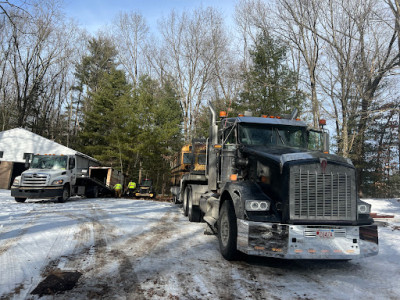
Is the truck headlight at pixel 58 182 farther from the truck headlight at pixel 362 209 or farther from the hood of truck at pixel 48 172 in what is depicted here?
the truck headlight at pixel 362 209

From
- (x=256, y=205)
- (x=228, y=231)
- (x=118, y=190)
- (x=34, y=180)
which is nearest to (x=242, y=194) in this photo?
(x=256, y=205)

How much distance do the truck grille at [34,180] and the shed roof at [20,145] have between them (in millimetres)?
11356

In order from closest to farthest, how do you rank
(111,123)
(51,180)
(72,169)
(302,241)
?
1. (302,241)
2. (51,180)
3. (72,169)
4. (111,123)

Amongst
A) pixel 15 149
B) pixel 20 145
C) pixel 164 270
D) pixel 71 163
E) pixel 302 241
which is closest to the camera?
pixel 302 241

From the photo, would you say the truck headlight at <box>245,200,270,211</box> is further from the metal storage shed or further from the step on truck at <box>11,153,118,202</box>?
the metal storage shed

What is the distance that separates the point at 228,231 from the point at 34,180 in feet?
36.4

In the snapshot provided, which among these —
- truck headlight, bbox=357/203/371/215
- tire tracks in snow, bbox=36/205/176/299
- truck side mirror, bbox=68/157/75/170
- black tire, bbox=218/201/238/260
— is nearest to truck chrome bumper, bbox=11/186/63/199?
truck side mirror, bbox=68/157/75/170

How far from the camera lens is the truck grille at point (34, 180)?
12539mm

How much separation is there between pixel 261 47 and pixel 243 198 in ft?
69.0

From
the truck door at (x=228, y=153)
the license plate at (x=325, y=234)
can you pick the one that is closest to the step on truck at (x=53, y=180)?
the truck door at (x=228, y=153)

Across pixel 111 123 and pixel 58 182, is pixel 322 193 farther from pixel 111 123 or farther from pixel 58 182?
pixel 111 123

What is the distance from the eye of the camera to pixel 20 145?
80.5ft

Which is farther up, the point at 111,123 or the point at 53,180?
the point at 111,123

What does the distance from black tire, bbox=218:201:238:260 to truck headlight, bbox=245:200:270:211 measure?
578 millimetres
